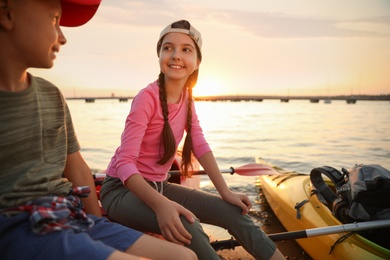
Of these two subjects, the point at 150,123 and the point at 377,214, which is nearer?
the point at 150,123

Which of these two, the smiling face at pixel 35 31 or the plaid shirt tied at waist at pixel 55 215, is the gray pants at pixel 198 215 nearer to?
the plaid shirt tied at waist at pixel 55 215

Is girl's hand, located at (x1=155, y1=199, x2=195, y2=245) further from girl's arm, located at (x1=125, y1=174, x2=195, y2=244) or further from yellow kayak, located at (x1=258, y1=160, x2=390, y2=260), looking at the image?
yellow kayak, located at (x1=258, y1=160, x2=390, y2=260)

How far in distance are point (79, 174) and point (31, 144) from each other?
1.69 feet

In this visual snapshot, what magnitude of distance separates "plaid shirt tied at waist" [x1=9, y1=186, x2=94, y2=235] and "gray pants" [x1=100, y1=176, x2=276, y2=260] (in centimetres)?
74

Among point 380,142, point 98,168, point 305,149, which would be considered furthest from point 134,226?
point 380,142

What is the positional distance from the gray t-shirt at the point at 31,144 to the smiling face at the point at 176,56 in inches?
44.2

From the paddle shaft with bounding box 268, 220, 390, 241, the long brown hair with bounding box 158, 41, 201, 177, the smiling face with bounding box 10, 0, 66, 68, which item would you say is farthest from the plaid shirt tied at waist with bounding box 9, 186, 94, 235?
the paddle shaft with bounding box 268, 220, 390, 241

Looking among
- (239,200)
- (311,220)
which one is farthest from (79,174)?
(311,220)

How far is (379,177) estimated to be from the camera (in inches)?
132

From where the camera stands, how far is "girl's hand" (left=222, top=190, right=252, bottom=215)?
8.03 ft

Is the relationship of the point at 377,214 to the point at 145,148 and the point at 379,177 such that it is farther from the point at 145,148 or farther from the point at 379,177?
the point at 145,148

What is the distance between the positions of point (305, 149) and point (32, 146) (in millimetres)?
13988

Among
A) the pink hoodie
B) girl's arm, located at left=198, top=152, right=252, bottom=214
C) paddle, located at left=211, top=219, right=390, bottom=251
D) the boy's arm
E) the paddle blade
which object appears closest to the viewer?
the boy's arm

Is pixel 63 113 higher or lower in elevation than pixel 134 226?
higher
